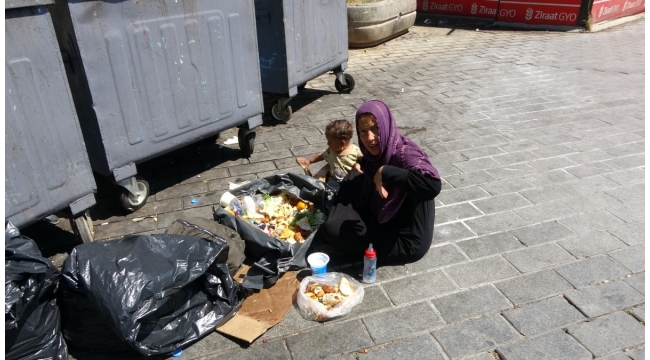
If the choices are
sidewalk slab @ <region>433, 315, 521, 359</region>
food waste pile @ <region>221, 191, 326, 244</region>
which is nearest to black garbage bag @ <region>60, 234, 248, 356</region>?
food waste pile @ <region>221, 191, 326, 244</region>

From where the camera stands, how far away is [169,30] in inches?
144

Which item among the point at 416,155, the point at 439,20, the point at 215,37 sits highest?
the point at 215,37

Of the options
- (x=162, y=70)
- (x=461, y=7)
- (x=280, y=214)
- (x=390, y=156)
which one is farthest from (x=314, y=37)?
(x=461, y=7)

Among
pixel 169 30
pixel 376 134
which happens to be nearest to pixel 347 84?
pixel 169 30

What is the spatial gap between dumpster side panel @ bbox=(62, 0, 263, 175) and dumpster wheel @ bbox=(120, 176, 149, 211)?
250mm

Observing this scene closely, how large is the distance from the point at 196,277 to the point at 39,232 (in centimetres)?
189

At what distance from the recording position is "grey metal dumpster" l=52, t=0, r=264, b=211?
127 inches

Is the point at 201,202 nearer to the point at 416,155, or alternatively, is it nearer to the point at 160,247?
the point at 160,247

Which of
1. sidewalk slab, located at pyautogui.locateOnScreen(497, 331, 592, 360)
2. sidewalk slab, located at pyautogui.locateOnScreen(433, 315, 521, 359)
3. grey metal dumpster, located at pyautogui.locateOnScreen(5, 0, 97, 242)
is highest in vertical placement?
grey metal dumpster, located at pyautogui.locateOnScreen(5, 0, 97, 242)

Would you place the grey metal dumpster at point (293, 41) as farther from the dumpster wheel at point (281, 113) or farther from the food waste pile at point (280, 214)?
the food waste pile at point (280, 214)

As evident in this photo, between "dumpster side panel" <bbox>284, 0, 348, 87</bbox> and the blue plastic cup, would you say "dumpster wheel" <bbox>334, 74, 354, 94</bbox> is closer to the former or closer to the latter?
"dumpster side panel" <bbox>284, 0, 348, 87</bbox>

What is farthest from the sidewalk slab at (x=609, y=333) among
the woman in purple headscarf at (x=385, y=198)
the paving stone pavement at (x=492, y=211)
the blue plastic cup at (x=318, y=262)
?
the blue plastic cup at (x=318, y=262)

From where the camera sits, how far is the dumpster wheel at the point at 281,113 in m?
5.67

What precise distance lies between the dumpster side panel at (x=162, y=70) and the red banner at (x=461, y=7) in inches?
354
